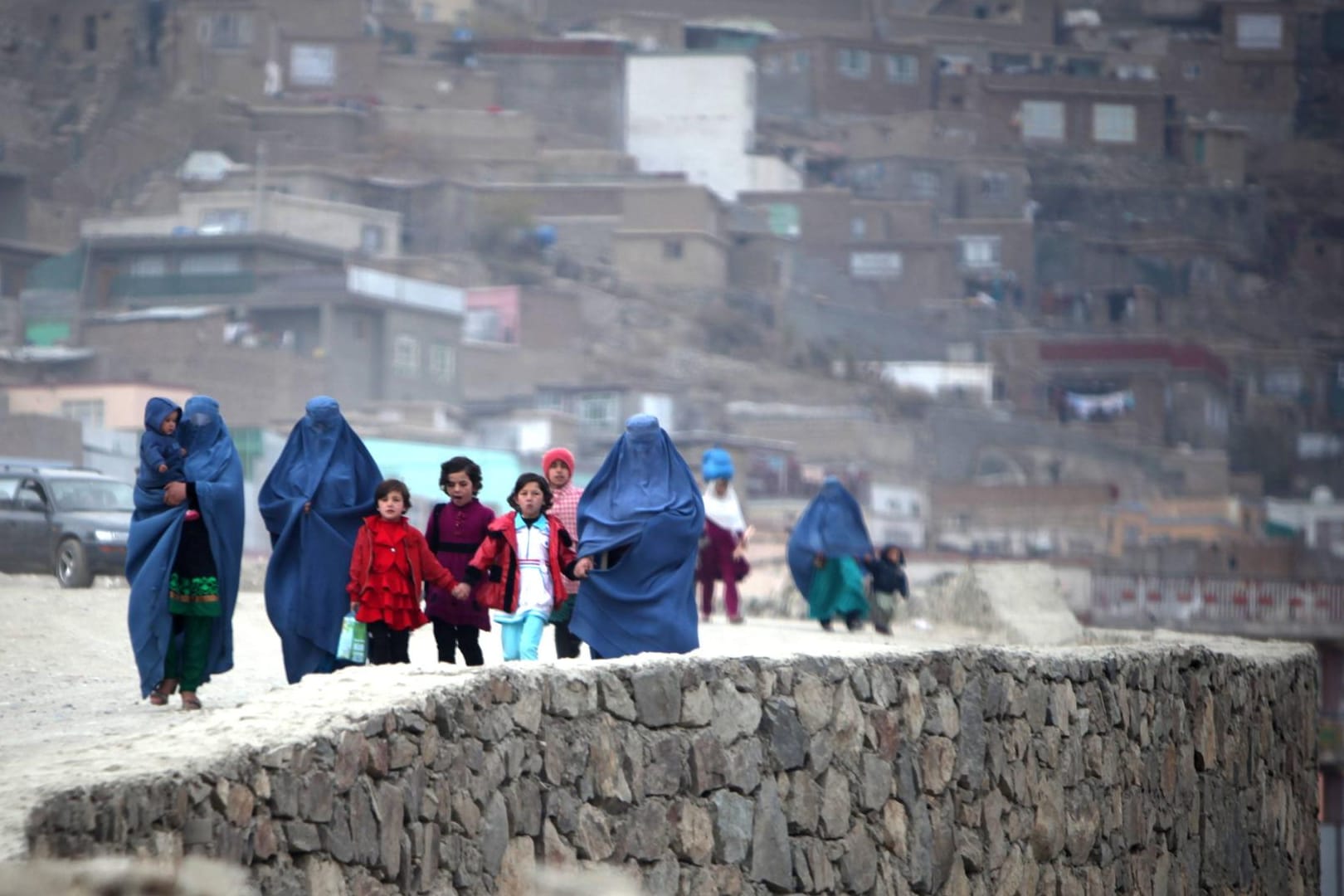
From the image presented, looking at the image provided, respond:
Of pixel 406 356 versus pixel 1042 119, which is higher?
pixel 1042 119

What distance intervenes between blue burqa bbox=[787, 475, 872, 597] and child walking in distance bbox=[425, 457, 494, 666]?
7.16m

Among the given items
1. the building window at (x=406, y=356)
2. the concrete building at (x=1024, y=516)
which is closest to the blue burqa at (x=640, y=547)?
the concrete building at (x=1024, y=516)

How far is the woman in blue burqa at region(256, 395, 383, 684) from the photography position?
804 centimetres

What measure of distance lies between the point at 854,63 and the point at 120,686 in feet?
234

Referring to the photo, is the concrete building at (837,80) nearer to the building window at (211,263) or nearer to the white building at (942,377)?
the white building at (942,377)

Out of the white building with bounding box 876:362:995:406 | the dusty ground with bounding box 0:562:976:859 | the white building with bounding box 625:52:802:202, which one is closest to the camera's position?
the dusty ground with bounding box 0:562:976:859

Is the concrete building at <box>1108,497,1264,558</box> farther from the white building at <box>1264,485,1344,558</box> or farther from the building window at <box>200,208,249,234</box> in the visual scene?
the building window at <box>200,208,249,234</box>

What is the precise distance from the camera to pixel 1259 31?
8650 centimetres

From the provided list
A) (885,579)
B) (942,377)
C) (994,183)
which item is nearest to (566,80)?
(994,183)

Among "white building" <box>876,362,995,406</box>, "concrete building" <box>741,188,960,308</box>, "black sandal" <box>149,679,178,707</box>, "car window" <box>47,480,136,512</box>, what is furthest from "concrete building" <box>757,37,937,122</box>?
"black sandal" <box>149,679,178,707</box>

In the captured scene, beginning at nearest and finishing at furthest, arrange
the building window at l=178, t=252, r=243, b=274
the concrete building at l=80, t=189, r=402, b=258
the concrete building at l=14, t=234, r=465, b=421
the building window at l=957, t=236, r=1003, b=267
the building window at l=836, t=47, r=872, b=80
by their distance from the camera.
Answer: the concrete building at l=14, t=234, r=465, b=421 < the building window at l=178, t=252, r=243, b=274 < the concrete building at l=80, t=189, r=402, b=258 < the building window at l=957, t=236, r=1003, b=267 < the building window at l=836, t=47, r=872, b=80

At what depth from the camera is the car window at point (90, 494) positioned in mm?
16641

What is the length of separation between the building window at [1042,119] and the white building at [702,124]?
9911 millimetres

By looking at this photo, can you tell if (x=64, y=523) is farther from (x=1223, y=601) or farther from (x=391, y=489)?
(x=1223, y=601)
